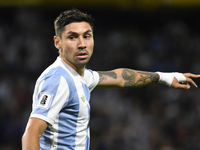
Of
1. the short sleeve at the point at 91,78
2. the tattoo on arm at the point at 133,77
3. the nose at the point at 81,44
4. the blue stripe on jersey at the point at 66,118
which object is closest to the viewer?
the blue stripe on jersey at the point at 66,118

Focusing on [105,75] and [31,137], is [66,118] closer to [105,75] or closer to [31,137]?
[31,137]

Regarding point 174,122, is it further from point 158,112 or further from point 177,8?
point 177,8

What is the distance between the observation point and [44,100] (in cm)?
174

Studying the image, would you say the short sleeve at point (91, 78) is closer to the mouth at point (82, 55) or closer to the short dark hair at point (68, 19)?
the mouth at point (82, 55)

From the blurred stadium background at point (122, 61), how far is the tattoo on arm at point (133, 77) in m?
3.13

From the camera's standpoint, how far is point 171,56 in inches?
273

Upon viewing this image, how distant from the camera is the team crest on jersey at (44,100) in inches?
68.1

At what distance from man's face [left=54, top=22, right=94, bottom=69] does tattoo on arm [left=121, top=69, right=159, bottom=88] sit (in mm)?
800

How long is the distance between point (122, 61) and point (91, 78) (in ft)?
14.0

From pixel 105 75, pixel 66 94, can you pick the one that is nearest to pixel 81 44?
pixel 66 94

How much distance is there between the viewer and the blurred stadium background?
19.2 feet

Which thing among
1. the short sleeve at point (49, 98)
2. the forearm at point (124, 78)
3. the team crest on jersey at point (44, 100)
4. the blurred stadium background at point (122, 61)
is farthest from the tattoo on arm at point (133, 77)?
the blurred stadium background at point (122, 61)

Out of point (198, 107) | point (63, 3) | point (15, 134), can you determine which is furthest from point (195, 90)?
point (15, 134)

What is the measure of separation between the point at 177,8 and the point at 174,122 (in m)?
2.78
